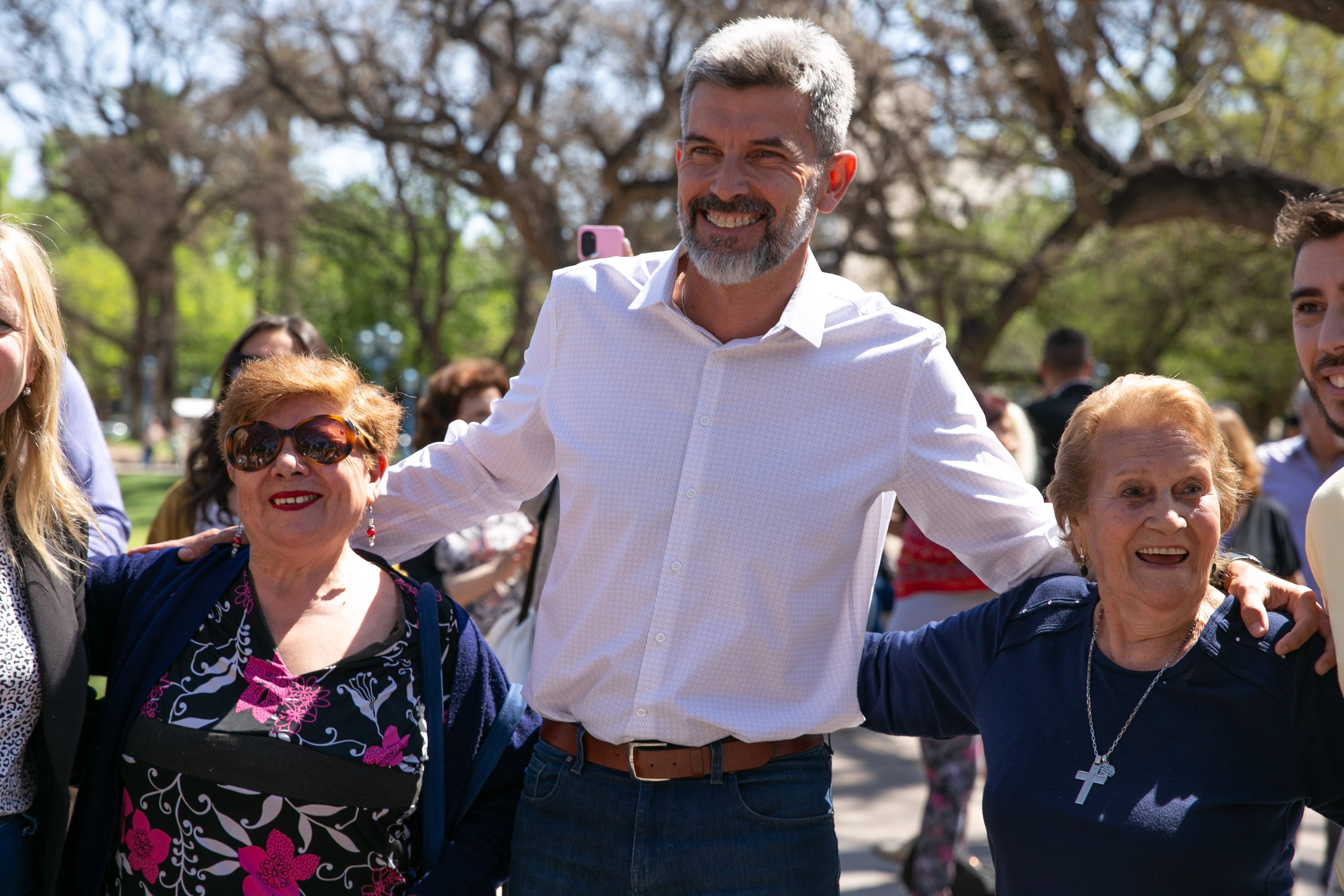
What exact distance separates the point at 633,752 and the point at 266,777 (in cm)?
70

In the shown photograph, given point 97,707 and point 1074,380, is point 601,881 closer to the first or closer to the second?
point 97,707

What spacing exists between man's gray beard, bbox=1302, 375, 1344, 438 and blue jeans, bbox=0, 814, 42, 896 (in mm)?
2593

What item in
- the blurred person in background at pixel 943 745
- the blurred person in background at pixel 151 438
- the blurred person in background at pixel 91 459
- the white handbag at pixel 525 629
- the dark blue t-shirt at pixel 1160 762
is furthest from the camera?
the blurred person in background at pixel 151 438

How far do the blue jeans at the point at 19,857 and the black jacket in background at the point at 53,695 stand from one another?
1 centimetres

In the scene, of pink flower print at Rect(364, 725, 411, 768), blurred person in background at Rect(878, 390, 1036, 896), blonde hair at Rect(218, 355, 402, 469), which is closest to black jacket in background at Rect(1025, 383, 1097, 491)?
blurred person in background at Rect(878, 390, 1036, 896)

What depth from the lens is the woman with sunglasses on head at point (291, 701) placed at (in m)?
2.24

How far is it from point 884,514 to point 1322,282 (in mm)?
956

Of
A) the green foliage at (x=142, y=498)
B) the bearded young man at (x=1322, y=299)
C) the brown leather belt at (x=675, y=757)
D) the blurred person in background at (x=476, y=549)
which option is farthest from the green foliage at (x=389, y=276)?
the bearded young man at (x=1322, y=299)

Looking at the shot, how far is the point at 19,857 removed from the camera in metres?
2.26

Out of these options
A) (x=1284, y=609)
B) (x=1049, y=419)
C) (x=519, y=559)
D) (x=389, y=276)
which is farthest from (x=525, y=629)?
(x=389, y=276)

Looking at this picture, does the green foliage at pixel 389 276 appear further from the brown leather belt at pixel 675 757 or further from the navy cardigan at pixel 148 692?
the brown leather belt at pixel 675 757

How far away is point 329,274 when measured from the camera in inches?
1471

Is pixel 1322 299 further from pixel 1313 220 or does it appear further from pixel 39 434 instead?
pixel 39 434

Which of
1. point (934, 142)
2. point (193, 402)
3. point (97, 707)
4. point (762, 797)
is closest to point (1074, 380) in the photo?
point (762, 797)
